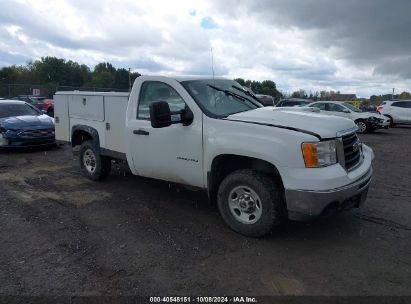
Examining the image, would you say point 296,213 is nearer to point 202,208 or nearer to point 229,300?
point 229,300

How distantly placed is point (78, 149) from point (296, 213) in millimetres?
4913

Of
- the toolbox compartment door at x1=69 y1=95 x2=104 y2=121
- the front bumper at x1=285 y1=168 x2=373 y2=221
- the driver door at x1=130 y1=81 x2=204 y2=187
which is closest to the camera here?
the front bumper at x1=285 y1=168 x2=373 y2=221

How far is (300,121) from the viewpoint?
173 inches

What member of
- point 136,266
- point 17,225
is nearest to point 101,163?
point 17,225

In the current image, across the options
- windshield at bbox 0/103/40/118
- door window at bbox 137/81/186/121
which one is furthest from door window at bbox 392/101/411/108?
door window at bbox 137/81/186/121

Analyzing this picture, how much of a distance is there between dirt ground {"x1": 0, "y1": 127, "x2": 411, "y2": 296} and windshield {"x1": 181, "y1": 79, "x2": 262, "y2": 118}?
147 centimetres

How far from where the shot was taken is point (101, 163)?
6.93 metres

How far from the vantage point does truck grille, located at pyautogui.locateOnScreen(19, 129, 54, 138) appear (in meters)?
10.6

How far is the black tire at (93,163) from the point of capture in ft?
22.7

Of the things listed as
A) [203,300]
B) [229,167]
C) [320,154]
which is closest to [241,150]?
[229,167]

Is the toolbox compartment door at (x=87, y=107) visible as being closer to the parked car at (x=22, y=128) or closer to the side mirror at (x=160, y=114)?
the side mirror at (x=160, y=114)

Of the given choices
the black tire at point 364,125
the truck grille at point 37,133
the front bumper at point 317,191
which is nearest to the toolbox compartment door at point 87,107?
the front bumper at point 317,191

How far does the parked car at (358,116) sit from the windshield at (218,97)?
41.4 feet

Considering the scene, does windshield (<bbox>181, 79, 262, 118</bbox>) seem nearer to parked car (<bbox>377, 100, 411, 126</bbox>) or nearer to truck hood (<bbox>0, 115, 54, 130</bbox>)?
truck hood (<bbox>0, 115, 54, 130</bbox>)
